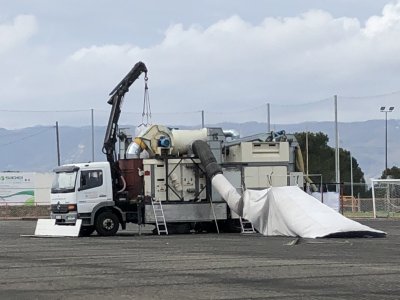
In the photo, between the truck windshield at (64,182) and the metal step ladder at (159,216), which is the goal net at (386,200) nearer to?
the metal step ladder at (159,216)

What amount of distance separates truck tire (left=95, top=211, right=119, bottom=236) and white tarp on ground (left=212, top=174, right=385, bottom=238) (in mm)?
3943

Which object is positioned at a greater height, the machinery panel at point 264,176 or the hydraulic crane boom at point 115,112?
the hydraulic crane boom at point 115,112

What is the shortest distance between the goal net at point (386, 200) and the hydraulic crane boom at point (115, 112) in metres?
21.4

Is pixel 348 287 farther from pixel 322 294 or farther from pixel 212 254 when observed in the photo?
pixel 212 254

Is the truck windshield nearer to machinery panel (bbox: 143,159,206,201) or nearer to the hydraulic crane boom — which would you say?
the hydraulic crane boom

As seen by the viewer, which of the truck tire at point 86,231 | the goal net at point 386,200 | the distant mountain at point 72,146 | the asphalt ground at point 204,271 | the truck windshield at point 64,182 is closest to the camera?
the asphalt ground at point 204,271

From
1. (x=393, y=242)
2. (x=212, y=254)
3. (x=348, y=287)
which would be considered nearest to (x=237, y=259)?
(x=212, y=254)

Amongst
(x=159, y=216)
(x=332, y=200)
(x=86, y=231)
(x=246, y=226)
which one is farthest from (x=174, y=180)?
(x=332, y=200)

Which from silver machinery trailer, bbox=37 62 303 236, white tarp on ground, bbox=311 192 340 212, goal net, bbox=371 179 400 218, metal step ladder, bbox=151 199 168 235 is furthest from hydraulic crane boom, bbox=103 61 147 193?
goal net, bbox=371 179 400 218

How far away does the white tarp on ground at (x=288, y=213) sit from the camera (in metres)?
24.6

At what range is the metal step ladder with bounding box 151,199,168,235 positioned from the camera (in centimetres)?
2891

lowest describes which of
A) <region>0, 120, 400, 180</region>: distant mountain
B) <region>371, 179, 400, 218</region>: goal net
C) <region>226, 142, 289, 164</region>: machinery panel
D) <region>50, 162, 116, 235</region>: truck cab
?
<region>371, 179, 400, 218</region>: goal net

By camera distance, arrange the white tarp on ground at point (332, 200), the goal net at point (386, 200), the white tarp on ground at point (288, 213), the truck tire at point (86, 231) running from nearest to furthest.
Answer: the white tarp on ground at point (288, 213), the truck tire at point (86, 231), the white tarp on ground at point (332, 200), the goal net at point (386, 200)

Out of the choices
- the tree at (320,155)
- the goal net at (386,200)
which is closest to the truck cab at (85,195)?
the goal net at (386,200)
